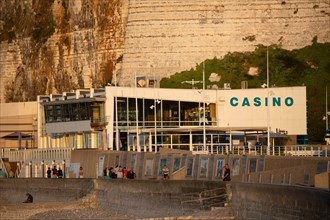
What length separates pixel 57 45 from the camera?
128875 millimetres

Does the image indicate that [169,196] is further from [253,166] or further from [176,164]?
[176,164]

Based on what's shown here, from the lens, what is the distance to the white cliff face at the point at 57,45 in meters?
120

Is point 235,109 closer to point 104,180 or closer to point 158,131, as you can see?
point 158,131

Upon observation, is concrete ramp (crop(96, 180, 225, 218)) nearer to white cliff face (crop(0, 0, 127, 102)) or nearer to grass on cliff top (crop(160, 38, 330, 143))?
grass on cliff top (crop(160, 38, 330, 143))

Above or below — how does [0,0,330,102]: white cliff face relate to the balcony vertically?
above

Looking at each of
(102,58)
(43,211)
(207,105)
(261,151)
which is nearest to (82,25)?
(102,58)

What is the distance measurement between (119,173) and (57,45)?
58.6 metres

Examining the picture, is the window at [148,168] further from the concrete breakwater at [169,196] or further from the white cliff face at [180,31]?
the white cliff face at [180,31]

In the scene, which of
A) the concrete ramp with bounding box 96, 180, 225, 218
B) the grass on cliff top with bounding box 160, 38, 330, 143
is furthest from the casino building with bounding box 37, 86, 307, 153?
the concrete ramp with bounding box 96, 180, 225, 218

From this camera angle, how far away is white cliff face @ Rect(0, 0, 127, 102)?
4744 inches

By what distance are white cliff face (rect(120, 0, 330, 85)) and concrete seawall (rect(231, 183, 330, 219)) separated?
205ft

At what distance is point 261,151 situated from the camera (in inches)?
2926

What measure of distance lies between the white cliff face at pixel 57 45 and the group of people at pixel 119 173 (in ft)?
148

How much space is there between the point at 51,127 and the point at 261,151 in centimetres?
3307
